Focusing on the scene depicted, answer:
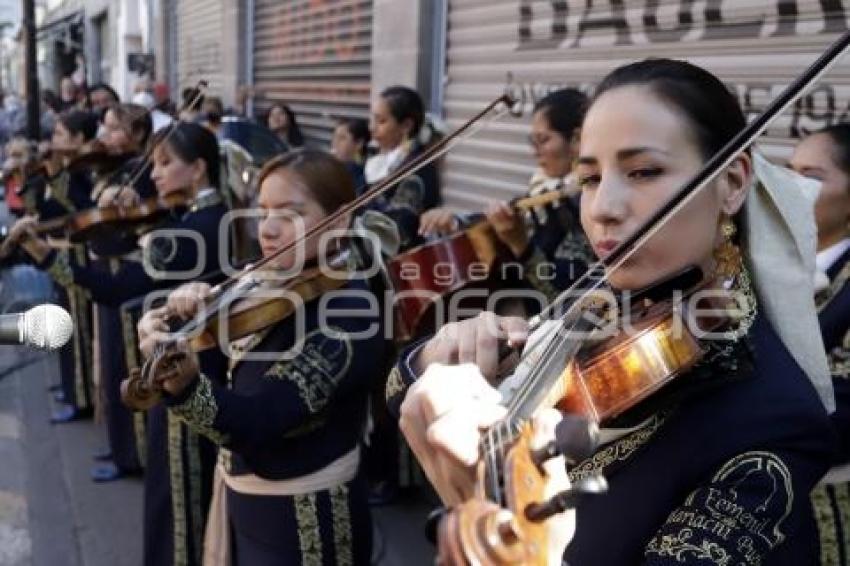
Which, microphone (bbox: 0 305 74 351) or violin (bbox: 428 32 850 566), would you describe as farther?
microphone (bbox: 0 305 74 351)

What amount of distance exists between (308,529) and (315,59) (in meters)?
6.17

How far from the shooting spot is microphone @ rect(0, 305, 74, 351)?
1072 mm

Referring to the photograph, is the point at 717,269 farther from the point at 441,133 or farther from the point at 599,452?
the point at 441,133

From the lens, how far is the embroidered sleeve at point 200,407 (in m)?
1.89

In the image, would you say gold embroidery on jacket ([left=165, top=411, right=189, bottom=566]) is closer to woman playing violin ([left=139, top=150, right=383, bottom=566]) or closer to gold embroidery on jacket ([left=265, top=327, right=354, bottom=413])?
woman playing violin ([left=139, top=150, right=383, bottom=566])

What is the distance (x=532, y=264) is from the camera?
10.2 feet

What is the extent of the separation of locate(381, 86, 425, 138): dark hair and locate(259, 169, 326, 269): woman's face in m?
2.10

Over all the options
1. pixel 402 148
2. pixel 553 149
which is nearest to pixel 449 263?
pixel 553 149

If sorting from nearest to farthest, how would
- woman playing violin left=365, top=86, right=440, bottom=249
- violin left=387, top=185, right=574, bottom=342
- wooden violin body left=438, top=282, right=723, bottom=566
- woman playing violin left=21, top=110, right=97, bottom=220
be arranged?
wooden violin body left=438, top=282, right=723, bottom=566, violin left=387, top=185, right=574, bottom=342, woman playing violin left=365, top=86, right=440, bottom=249, woman playing violin left=21, top=110, right=97, bottom=220

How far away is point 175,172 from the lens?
11.7 ft

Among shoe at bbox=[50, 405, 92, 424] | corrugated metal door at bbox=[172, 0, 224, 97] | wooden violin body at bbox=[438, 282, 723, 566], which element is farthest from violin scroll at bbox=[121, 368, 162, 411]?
corrugated metal door at bbox=[172, 0, 224, 97]

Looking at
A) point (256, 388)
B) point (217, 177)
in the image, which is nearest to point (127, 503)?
point (217, 177)

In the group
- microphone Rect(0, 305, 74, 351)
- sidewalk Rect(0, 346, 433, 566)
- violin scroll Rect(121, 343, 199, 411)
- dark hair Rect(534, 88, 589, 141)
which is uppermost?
dark hair Rect(534, 88, 589, 141)

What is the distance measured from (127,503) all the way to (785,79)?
10.9 ft
